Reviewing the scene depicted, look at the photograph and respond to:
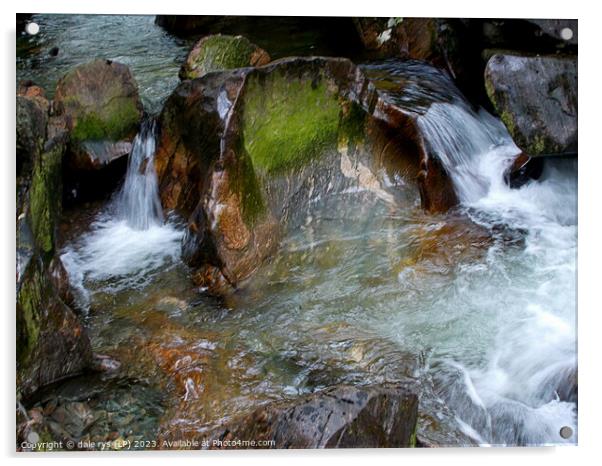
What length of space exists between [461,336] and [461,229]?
2.23 ft

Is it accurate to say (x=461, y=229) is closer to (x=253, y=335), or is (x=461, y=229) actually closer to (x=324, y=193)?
(x=324, y=193)

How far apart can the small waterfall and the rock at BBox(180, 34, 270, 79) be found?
390mm

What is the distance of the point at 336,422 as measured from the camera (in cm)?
352

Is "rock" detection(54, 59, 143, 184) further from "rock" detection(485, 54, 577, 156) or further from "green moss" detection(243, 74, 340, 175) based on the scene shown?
"rock" detection(485, 54, 577, 156)

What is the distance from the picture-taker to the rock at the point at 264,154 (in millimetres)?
4281

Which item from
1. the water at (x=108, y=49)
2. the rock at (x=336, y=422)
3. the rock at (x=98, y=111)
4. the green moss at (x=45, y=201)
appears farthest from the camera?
the rock at (x=98, y=111)

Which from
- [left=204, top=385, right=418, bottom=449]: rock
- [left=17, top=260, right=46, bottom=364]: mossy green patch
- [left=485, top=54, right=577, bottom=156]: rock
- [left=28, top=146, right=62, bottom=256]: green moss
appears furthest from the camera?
[left=485, top=54, right=577, bottom=156]: rock

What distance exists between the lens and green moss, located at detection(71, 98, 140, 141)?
15.2 ft

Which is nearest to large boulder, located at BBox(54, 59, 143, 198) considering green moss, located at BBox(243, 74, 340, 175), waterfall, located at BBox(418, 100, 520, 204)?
green moss, located at BBox(243, 74, 340, 175)

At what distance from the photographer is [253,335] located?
4.10 m

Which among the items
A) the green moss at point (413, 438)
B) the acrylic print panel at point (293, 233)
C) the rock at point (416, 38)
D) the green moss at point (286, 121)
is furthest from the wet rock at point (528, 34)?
the green moss at point (413, 438)

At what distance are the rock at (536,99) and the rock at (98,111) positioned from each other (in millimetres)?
1961

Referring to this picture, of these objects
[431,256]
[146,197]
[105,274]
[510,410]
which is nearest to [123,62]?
[146,197]

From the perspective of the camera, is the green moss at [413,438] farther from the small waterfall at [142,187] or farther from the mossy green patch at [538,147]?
the small waterfall at [142,187]
